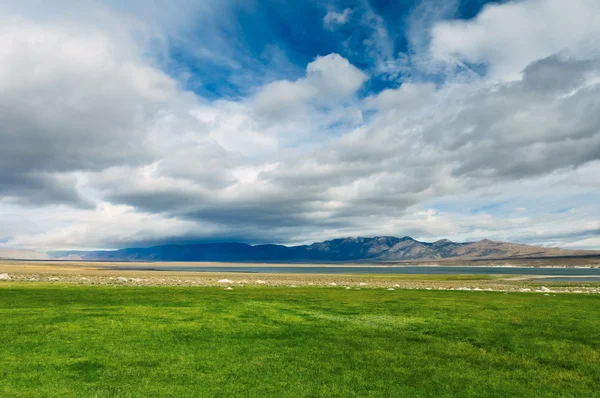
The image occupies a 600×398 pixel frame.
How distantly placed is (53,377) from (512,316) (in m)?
30.8

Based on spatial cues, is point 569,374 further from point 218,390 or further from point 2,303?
point 2,303

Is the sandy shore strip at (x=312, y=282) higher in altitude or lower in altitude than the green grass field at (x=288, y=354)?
lower

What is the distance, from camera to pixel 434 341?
67.4 feet

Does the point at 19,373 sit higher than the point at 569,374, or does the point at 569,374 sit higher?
the point at 19,373

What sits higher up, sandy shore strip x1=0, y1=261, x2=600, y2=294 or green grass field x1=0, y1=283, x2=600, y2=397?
green grass field x1=0, y1=283, x2=600, y2=397

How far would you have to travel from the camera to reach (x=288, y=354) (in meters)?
17.2

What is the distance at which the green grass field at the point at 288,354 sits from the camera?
42.3 ft

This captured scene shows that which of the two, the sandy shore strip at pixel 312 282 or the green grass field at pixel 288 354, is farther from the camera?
the sandy shore strip at pixel 312 282

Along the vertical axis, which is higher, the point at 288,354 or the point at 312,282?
the point at 288,354

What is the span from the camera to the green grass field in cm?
1291

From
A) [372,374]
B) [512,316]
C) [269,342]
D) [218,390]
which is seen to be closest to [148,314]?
[269,342]

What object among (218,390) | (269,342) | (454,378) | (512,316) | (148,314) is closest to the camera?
(218,390)

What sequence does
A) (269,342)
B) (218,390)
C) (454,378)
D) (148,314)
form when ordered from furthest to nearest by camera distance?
(148,314), (269,342), (454,378), (218,390)

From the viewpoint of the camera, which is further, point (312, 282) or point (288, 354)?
point (312, 282)
